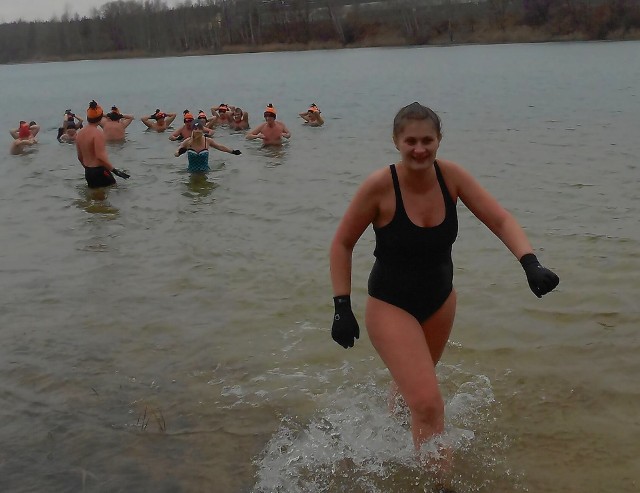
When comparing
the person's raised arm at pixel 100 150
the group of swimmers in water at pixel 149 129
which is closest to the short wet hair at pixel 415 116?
the group of swimmers in water at pixel 149 129

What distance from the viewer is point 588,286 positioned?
6.67 m

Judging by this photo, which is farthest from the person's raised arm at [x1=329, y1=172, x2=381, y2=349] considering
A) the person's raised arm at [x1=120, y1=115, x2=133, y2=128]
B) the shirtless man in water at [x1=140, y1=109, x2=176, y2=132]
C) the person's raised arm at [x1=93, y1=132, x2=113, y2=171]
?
the shirtless man in water at [x1=140, y1=109, x2=176, y2=132]

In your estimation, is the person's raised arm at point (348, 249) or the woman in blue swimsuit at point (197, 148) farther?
the woman in blue swimsuit at point (197, 148)

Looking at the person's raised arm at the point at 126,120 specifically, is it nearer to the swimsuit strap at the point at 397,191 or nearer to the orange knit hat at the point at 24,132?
the orange knit hat at the point at 24,132

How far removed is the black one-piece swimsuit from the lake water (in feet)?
3.01

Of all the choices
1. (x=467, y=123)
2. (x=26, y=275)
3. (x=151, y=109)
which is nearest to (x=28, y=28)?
(x=151, y=109)

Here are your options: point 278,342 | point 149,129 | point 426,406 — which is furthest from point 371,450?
point 149,129

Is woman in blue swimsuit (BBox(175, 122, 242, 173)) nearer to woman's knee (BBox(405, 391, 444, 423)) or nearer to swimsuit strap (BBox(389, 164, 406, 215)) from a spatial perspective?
swimsuit strap (BBox(389, 164, 406, 215))

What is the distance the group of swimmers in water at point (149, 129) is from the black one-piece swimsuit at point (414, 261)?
867cm

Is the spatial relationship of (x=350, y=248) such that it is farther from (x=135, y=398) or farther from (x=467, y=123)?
(x=467, y=123)

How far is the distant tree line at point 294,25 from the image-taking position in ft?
205

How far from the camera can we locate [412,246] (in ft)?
11.6

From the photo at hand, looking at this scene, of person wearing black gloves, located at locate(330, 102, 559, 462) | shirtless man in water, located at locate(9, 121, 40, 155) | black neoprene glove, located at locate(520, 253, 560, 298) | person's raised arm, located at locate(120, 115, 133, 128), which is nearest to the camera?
black neoprene glove, located at locate(520, 253, 560, 298)

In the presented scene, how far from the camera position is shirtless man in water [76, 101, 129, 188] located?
1179 centimetres
